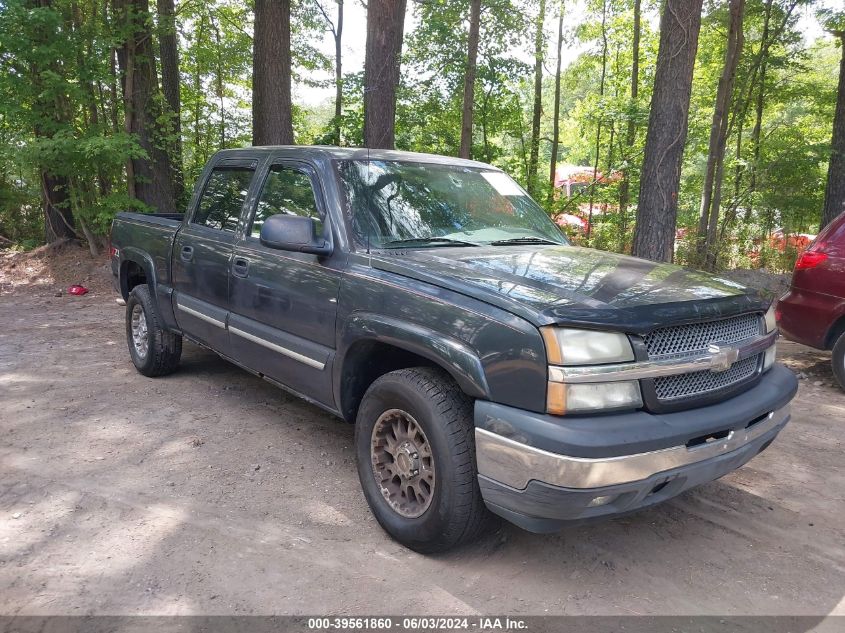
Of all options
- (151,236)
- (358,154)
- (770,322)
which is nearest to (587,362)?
(770,322)

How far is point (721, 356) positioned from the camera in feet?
9.11

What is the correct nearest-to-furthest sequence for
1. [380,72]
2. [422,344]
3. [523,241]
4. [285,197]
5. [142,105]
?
[422,344] → [523,241] → [285,197] → [380,72] → [142,105]

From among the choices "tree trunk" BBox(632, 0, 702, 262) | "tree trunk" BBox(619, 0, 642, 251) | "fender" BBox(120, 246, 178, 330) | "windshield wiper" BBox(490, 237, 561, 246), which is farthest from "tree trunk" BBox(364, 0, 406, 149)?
"tree trunk" BBox(619, 0, 642, 251)

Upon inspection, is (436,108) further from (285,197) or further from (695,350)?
(695,350)

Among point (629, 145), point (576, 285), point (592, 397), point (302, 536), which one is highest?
point (629, 145)

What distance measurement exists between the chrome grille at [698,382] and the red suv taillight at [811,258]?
3.18 meters

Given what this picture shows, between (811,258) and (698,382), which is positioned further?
(811,258)

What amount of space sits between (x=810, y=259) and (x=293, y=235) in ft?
15.5

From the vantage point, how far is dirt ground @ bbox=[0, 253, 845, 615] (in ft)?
8.81

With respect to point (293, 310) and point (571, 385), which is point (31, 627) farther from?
point (571, 385)

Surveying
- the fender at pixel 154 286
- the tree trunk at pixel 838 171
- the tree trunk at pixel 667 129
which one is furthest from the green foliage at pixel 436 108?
the fender at pixel 154 286

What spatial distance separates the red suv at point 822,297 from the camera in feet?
17.8

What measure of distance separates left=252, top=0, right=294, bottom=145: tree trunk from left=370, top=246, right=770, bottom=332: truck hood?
294 inches

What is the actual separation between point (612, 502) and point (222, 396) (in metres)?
3.65
